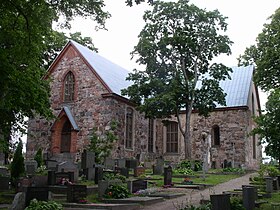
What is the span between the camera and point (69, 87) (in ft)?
87.7

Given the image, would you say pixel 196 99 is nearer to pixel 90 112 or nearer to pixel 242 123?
pixel 242 123

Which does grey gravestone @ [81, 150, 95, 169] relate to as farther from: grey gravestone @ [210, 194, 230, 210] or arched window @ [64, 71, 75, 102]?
arched window @ [64, 71, 75, 102]

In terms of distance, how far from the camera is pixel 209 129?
28.1 meters

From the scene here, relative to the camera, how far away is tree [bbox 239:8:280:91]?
2031 cm

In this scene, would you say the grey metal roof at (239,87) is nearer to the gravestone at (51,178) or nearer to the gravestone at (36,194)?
the gravestone at (51,178)

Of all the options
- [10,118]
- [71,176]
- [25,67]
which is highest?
[25,67]

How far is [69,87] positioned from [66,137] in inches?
150

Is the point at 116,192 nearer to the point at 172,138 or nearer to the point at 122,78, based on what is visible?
the point at 122,78

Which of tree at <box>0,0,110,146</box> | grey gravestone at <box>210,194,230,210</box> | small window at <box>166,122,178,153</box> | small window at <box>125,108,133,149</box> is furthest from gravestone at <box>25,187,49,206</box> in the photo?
small window at <box>166,122,178,153</box>

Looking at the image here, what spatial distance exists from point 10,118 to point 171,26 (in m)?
12.9

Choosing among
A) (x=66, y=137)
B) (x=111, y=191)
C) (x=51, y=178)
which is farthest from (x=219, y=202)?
(x=66, y=137)

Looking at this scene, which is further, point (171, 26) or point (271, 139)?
point (171, 26)

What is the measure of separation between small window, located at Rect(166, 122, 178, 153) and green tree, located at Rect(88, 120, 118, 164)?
293 inches

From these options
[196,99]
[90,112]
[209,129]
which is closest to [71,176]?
[90,112]
